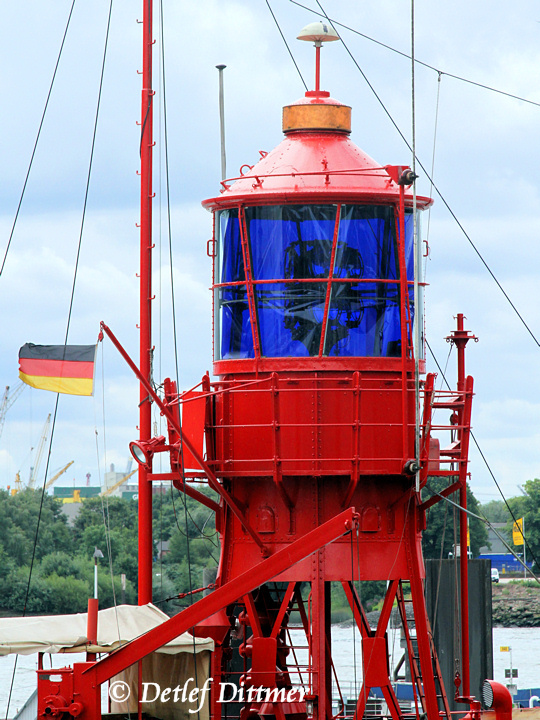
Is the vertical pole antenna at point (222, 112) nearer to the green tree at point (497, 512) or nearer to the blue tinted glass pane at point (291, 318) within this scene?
the blue tinted glass pane at point (291, 318)

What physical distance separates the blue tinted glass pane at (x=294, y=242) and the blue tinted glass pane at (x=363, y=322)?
464 mm

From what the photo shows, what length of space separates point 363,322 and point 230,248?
2.12m

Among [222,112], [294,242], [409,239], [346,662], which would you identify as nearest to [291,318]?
[294,242]

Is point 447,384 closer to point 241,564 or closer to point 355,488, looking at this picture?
point 355,488

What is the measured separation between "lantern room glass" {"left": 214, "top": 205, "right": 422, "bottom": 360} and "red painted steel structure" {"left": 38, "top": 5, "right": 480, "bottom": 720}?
0.02 m

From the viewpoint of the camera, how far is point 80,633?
1883cm

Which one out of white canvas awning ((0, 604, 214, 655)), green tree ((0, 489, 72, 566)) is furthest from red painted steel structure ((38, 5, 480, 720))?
green tree ((0, 489, 72, 566))

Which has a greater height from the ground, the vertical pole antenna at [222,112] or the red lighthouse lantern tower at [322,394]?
the vertical pole antenna at [222,112]

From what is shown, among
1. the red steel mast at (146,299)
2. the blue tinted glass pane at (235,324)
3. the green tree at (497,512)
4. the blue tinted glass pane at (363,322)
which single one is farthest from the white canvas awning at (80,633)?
the green tree at (497,512)

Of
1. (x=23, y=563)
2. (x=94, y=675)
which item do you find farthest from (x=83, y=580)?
(x=94, y=675)

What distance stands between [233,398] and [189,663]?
372 cm

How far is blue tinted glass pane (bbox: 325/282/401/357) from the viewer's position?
1952 centimetres

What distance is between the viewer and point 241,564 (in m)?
20.0

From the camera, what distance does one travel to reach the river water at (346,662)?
47.5m
